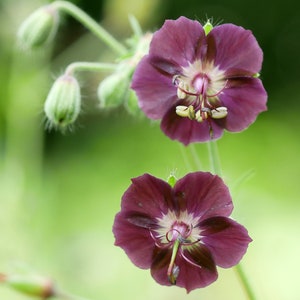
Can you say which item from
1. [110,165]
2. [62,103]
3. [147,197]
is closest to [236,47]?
[147,197]

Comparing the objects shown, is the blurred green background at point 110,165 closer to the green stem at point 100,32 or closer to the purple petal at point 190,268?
the green stem at point 100,32

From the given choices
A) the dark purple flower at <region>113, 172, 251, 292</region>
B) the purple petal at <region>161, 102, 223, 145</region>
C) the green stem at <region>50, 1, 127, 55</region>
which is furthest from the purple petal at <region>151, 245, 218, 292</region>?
the green stem at <region>50, 1, 127, 55</region>

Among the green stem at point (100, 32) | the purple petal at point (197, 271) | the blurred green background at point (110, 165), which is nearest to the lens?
the purple petal at point (197, 271)

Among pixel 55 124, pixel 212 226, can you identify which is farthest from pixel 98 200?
pixel 212 226

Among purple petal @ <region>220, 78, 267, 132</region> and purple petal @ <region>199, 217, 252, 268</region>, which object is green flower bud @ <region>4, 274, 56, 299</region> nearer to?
purple petal @ <region>199, 217, 252, 268</region>

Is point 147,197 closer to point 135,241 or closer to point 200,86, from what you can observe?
point 135,241

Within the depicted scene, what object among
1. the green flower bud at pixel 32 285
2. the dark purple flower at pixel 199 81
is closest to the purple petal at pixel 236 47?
the dark purple flower at pixel 199 81
